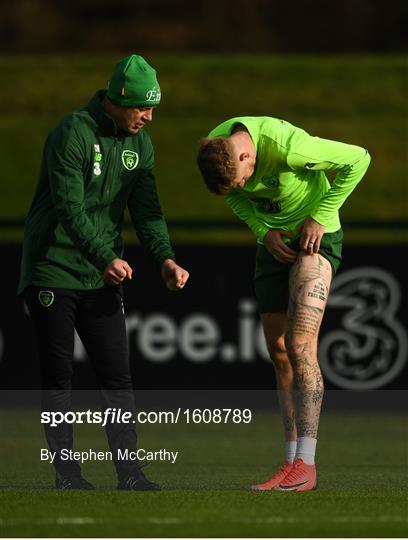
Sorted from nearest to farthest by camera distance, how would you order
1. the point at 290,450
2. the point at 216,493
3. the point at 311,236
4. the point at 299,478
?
the point at 216,493 → the point at 299,478 → the point at 311,236 → the point at 290,450

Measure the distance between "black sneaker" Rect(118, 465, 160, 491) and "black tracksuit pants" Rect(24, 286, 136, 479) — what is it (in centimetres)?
3

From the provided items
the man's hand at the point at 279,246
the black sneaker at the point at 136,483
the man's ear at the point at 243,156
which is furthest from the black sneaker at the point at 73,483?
the man's ear at the point at 243,156

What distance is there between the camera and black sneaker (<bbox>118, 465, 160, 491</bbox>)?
8125mm

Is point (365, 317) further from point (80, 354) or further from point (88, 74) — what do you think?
point (88, 74)

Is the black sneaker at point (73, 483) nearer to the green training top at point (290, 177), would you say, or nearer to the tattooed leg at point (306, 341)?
the tattooed leg at point (306, 341)

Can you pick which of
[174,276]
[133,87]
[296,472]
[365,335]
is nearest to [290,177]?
[174,276]

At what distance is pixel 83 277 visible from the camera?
26.9ft

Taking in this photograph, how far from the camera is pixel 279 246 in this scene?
8.41m

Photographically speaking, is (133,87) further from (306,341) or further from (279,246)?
(306,341)

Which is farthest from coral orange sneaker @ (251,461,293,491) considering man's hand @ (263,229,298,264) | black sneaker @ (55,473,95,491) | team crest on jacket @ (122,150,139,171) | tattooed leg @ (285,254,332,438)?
team crest on jacket @ (122,150,139,171)

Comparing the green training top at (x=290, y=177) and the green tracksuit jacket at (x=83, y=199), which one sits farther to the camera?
the green training top at (x=290, y=177)

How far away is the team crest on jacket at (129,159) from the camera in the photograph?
8.19m

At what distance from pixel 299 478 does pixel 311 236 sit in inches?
48.6

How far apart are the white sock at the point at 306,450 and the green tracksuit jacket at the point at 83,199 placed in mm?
1180
